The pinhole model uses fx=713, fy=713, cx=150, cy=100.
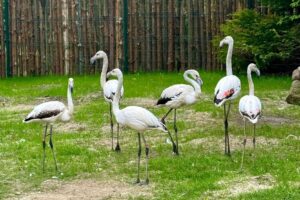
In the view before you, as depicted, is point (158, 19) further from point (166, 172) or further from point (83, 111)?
point (166, 172)

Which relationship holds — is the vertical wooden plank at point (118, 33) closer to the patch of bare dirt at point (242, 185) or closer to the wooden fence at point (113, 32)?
the wooden fence at point (113, 32)

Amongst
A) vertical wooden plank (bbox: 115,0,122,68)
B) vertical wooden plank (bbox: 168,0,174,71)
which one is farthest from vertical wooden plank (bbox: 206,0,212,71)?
vertical wooden plank (bbox: 115,0,122,68)

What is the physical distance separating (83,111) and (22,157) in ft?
11.6

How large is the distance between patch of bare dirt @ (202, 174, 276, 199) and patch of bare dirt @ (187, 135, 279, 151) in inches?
70.0

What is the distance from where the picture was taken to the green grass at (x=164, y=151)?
8.33 metres

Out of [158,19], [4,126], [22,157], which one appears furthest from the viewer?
[158,19]

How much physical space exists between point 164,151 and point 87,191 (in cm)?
216

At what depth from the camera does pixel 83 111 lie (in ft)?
43.5

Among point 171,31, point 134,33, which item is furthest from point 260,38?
point 134,33

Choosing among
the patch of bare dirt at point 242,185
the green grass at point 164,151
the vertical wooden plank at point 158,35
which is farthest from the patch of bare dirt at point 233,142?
the vertical wooden plank at point 158,35

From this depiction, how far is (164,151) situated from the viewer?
10.1 metres

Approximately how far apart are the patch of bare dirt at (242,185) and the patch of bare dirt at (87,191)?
767mm

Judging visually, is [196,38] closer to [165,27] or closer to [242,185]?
[165,27]

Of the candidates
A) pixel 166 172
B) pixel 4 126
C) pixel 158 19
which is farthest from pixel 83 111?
pixel 158 19
